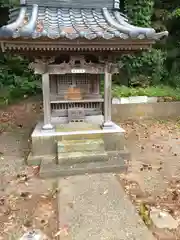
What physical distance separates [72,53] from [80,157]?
7.28 ft

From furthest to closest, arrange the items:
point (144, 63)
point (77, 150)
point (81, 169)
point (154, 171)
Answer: point (144, 63) → point (77, 150) → point (154, 171) → point (81, 169)

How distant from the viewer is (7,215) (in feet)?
13.9

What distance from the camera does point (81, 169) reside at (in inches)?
219

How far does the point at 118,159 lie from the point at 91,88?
2.02m

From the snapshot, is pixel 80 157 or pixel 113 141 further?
pixel 113 141

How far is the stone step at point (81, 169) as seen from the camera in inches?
216

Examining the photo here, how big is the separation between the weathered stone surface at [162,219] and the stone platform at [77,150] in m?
1.60

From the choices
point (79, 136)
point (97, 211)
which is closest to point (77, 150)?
point (79, 136)

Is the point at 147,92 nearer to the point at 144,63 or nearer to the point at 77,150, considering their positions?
the point at 144,63

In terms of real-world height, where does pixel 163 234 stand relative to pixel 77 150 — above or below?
above

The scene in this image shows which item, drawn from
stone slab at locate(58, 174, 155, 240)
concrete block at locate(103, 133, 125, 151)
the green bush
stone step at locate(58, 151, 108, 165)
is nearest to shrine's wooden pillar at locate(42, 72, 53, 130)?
stone step at locate(58, 151, 108, 165)

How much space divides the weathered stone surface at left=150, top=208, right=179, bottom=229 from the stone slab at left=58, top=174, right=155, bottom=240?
24 cm

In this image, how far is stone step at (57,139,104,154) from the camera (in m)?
5.99

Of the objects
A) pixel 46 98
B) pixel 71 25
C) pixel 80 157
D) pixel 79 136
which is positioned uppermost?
pixel 71 25
